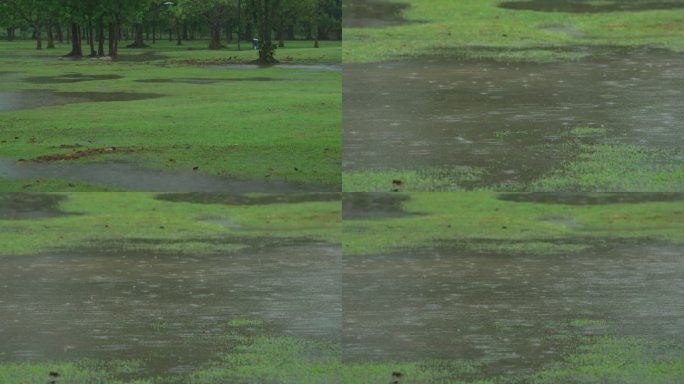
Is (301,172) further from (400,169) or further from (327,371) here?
(327,371)

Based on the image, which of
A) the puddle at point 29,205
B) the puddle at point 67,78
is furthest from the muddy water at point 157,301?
the puddle at point 67,78

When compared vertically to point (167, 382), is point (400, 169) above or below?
above

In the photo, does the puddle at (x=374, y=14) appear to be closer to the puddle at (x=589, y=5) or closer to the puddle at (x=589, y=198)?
the puddle at (x=589, y=5)

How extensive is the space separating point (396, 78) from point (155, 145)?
10.5 m

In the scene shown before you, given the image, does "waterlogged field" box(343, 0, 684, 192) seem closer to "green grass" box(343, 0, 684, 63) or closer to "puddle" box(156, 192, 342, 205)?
"green grass" box(343, 0, 684, 63)

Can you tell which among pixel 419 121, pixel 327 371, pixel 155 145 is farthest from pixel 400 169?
pixel 155 145

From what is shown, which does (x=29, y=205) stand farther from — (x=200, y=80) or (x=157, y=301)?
(x=200, y=80)

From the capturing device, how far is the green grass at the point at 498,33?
37.5 feet

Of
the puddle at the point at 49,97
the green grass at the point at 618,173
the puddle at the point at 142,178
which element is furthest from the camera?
the puddle at the point at 49,97

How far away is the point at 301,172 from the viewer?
17.3m

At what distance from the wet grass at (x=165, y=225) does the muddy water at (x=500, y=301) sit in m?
2.48

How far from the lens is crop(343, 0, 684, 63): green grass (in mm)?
11438

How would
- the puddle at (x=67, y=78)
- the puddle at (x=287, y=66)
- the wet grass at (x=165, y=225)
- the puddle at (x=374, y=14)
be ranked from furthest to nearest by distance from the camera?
the puddle at (x=287, y=66) → the puddle at (x=67, y=78) → the wet grass at (x=165, y=225) → the puddle at (x=374, y=14)

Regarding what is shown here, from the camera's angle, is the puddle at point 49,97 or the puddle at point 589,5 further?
the puddle at point 49,97
